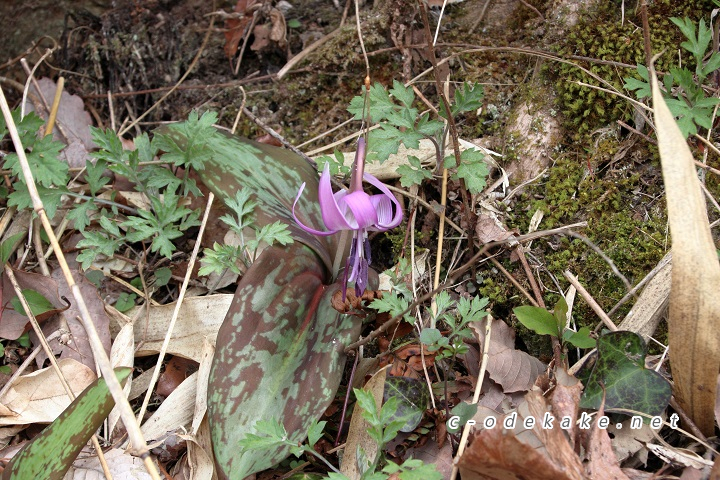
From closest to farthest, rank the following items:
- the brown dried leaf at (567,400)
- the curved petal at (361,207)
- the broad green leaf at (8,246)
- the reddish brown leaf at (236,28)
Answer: the brown dried leaf at (567,400)
the curved petal at (361,207)
the broad green leaf at (8,246)
the reddish brown leaf at (236,28)

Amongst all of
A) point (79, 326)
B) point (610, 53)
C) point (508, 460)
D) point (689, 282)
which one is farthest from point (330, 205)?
point (610, 53)

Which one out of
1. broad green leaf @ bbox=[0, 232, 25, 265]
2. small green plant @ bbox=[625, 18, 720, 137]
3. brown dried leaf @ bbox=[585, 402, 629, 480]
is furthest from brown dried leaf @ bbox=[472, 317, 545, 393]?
broad green leaf @ bbox=[0, 232, 25, 265]

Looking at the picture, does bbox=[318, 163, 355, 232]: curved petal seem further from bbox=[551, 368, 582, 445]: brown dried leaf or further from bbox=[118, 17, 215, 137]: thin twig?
bbox=[118, 17, 215, 137]: thin twig

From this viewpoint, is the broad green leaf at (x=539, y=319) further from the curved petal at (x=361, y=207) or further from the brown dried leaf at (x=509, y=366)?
the curved petal at (x=361, y=207)

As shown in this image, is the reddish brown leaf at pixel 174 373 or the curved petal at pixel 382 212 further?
the reddish brown leaf at pixel 174 373

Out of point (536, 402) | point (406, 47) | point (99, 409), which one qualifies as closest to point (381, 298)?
point (536, 402)

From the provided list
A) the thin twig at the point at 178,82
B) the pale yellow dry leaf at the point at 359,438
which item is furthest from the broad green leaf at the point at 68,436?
the thin twig at the point at 178,82
